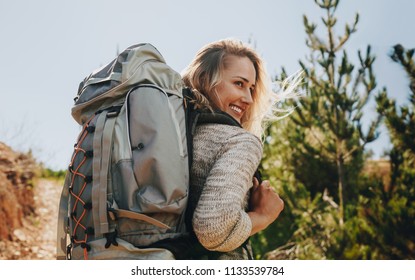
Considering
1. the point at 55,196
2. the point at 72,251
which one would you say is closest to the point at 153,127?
the point at 72,251

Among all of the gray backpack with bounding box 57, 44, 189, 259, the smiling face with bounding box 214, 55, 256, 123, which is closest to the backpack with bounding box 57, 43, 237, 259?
the gray backpack with bounding box 57, 44, 189, 259

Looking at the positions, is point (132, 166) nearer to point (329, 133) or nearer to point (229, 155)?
point (229, 155)

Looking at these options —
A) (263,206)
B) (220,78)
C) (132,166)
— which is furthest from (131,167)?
(220,78)

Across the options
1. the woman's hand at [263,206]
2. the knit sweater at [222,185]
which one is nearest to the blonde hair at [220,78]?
the knit sweater at [222,185]

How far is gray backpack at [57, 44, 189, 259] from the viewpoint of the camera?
116 centimetres

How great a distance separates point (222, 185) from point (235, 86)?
0.47 meters

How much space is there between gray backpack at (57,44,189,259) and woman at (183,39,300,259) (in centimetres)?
7

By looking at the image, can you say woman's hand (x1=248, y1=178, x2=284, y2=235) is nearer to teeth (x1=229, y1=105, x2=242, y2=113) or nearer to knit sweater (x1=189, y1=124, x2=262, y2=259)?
knit sweater (x1=189, y1=124, x2=262, y2=259)

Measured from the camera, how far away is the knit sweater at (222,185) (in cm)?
116

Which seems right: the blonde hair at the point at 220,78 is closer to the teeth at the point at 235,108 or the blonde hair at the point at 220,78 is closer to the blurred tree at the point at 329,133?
the teeth at the point at 235,108

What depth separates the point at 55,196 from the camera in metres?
9.58

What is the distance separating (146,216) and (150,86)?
0.32 meters
